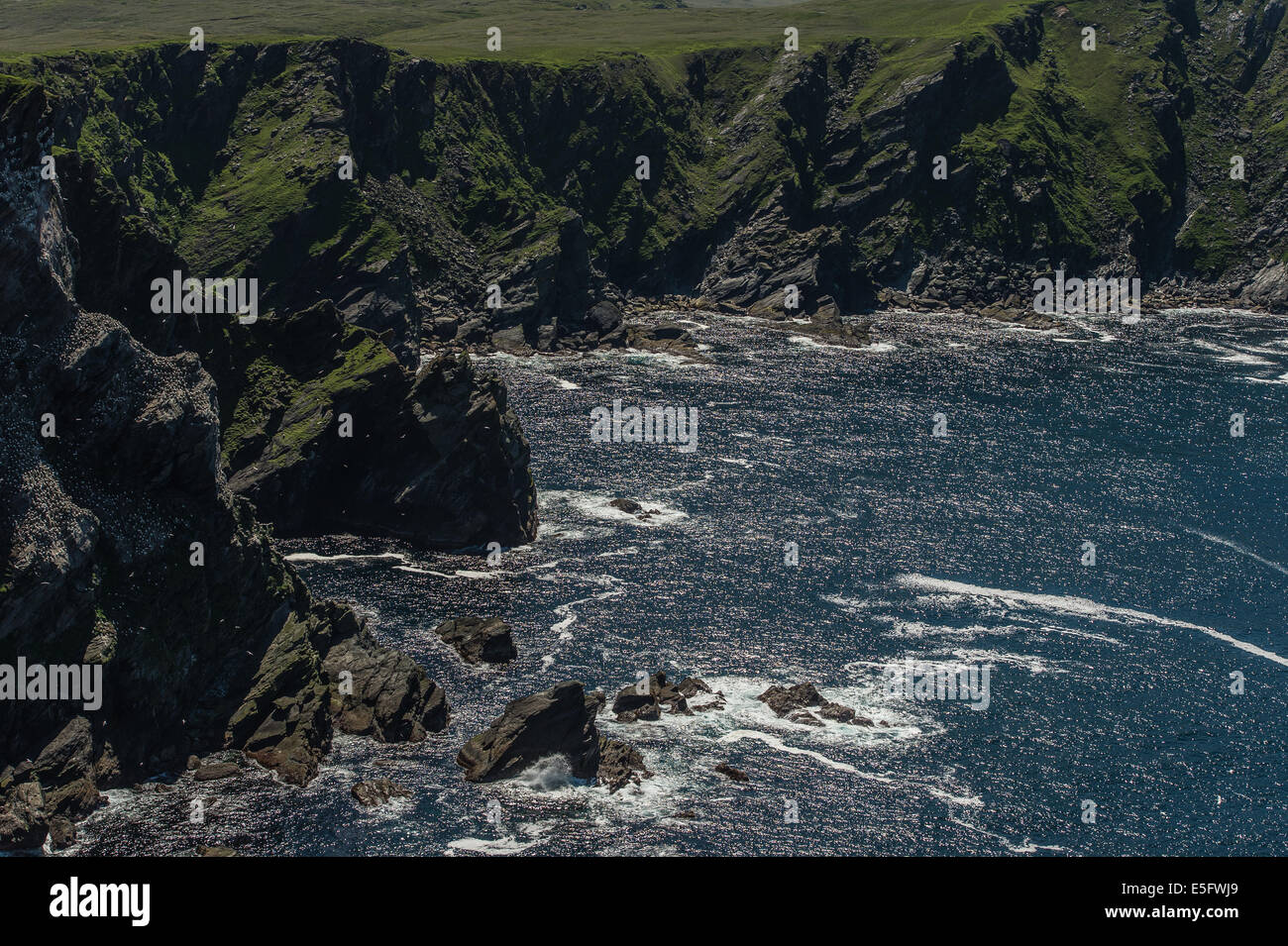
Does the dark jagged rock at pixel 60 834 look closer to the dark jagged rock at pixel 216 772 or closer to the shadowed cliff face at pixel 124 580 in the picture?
the shadowed cliff face at pixel 124 580

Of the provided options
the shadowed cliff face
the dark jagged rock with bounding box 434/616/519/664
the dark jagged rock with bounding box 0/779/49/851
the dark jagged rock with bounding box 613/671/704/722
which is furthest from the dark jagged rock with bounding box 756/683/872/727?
the dark jagged rock with bounding box 0/779/49/851

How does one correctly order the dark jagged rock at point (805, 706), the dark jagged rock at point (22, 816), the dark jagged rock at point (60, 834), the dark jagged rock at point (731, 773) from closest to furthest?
the dark jagged rock at point (22, 816)
the dark jagged rock at point (60, 834)
the dark jagged rock at point (731, 773)
the dark jagged rock at point (805, 706)

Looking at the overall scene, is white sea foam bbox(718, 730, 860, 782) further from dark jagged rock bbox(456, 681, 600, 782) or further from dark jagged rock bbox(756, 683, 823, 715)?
dark jagged rock bbox(456, 681, 600, 782)

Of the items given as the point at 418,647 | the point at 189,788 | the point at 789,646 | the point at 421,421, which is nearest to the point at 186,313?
the point at 421,421

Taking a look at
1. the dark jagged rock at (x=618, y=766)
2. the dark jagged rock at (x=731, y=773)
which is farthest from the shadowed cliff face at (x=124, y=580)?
the dark jagged rock at (x=731, y=773)

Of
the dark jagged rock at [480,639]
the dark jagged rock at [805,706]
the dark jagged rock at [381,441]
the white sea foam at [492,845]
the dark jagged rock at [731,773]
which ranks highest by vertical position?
the dark jagged rock at [381,441]
